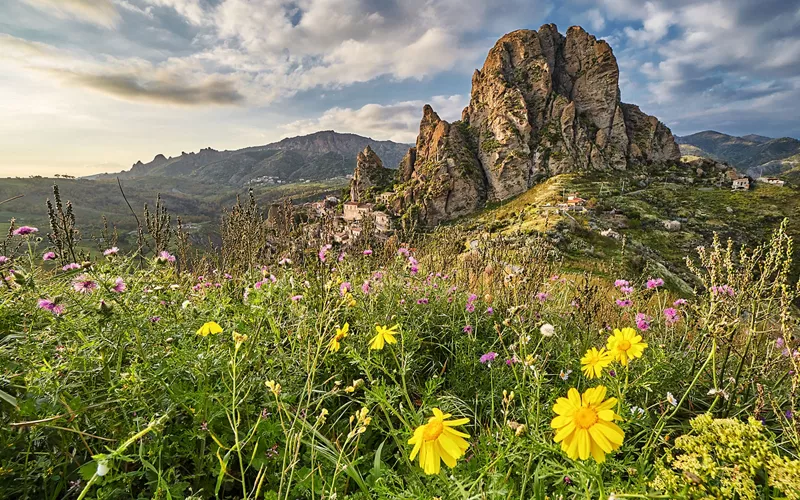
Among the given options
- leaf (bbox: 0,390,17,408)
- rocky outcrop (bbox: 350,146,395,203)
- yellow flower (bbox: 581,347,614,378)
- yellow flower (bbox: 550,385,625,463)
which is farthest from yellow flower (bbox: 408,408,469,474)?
rocky outcrop (bbox: 350,146,395,203)

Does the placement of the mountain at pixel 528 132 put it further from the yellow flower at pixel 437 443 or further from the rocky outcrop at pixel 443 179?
the yellow flower at pixel 437 443

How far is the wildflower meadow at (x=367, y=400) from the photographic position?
44.0 inches

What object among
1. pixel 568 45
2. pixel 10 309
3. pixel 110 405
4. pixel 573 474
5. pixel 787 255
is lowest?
pixel 573 474

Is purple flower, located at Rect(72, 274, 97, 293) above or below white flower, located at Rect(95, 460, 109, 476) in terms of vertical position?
above

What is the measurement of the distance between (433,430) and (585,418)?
0.48m

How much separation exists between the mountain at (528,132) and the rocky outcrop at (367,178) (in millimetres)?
5762

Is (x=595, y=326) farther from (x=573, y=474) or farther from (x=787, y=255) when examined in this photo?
(x=573, y=474)

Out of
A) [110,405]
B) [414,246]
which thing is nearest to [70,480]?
[110,405]

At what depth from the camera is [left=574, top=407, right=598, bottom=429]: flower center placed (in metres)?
1.03

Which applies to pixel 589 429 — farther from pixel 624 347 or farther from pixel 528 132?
pixel 528 132

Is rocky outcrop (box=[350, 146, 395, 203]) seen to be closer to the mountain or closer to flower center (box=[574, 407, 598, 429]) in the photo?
the mountain

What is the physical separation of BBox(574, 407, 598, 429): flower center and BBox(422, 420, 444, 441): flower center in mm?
431

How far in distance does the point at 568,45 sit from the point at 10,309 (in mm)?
118348

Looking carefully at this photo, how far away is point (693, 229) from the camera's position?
147ft
